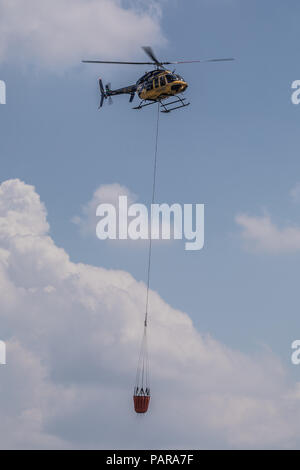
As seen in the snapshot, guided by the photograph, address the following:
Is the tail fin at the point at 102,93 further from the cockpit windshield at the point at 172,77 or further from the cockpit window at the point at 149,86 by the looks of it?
the cockpit windshield at the point at 172,77

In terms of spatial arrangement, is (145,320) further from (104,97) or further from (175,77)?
(104,97)

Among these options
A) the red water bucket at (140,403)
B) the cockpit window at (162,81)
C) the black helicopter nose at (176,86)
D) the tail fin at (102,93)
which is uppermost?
the tail fin at (102,93)

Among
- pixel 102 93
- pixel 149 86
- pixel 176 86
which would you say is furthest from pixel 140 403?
pixel 102 93

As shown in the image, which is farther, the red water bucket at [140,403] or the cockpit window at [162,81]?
the cockpit window at [162,81]

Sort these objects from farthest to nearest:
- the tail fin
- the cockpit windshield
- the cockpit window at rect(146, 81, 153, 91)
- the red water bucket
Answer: the tail fin, the cockpit window at rect(146, 81, 153, 91), the cockpit windshield, the red water bucket

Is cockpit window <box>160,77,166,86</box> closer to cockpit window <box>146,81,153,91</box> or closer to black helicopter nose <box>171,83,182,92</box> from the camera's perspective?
black helicopter nose <box>171,83,182,92</box>

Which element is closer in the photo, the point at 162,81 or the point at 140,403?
the point at 140,403

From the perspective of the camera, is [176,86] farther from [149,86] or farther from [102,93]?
[102,93]
